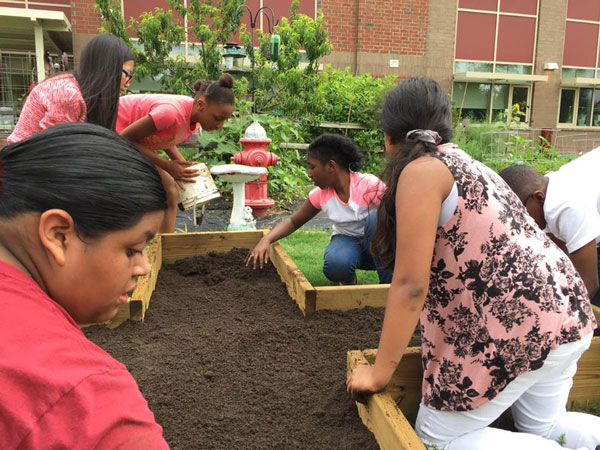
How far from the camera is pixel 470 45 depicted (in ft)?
50.4

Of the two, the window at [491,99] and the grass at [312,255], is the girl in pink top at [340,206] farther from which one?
the window at [491,99]

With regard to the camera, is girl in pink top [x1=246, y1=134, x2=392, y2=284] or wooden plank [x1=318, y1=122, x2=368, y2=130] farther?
wooden plank [x1=318, y1=122, x2=368, y2=130]

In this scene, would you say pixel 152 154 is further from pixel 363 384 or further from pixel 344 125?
pixel 344 125

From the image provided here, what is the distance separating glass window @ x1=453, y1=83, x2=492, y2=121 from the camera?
15.8m

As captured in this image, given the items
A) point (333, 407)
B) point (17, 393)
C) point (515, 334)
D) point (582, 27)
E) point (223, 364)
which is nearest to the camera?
point (17, 393)

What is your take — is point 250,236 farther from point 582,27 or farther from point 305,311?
point 582,27

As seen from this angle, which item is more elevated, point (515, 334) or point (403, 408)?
point (515, 334)

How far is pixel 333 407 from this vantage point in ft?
6.69

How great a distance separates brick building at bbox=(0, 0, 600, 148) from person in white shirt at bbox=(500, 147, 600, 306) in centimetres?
1147

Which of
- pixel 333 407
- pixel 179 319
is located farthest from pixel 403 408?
pixel 179 319

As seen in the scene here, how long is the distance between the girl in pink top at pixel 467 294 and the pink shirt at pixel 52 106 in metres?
1.89

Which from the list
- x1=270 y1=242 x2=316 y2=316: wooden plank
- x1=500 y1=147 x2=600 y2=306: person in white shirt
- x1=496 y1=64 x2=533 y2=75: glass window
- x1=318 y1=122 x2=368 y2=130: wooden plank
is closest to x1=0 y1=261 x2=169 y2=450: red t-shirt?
x1=500 y1=147 x2=600 y2=306: person in white shirt

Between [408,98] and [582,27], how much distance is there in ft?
59.5

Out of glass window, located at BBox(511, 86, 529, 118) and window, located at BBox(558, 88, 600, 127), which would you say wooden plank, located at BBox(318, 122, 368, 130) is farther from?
window, located at BBox(558, 88, 600, 127)
